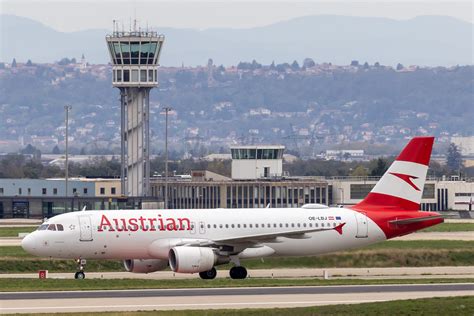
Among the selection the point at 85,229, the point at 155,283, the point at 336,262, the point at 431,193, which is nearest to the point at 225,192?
the point at 431,193

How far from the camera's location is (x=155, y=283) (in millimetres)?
57469

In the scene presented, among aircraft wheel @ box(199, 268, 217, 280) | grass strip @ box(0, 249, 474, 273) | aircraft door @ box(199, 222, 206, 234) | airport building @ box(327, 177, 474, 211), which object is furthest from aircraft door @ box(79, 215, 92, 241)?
airport building @ box(327, 177, 474, 211)

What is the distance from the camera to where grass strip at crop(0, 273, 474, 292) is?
55281mm

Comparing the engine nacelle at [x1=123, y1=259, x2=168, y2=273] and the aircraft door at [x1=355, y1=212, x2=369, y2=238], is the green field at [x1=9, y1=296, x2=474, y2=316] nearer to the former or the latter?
the engine nacelle at [x1=123, y1=259, x2=168, y2=273]

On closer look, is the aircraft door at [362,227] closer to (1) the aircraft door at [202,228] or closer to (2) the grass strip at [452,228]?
(1) the aircraft door at [202,228]

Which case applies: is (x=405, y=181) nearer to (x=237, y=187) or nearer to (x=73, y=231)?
(x=73, y=231)

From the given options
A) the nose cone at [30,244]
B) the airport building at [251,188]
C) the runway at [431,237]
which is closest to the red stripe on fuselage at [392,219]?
the nose cone at [30,244]

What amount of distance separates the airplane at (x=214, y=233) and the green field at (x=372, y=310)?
16.0m

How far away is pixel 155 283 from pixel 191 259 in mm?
4086

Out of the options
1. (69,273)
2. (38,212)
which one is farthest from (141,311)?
(38,212)

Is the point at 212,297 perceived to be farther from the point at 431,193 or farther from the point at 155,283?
the point at 431,193

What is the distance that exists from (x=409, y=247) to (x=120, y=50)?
6758 cm

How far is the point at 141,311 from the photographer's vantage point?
45.7 meters

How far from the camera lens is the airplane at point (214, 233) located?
62906 mm
